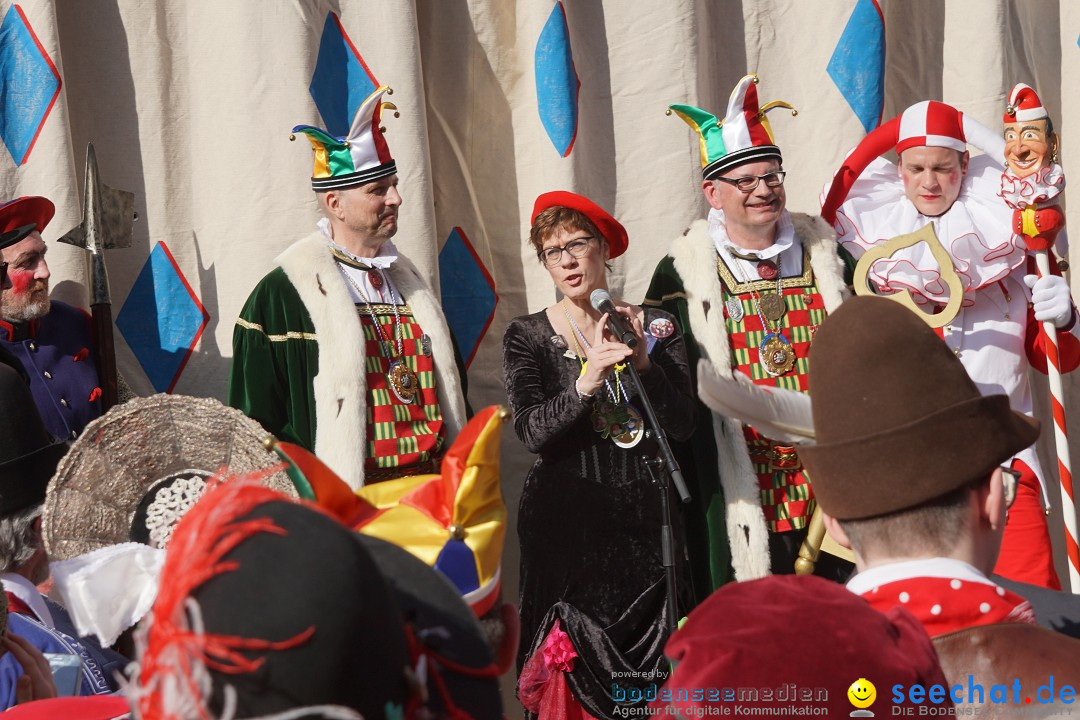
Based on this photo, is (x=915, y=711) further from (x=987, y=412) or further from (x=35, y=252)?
(x=35, y=252)

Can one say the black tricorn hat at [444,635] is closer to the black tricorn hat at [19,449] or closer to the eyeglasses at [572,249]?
the black tricorn hat at [19,449]

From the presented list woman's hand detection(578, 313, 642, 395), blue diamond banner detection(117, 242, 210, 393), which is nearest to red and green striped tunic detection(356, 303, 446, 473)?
woman's hand detection(578, 313, 642, 395)

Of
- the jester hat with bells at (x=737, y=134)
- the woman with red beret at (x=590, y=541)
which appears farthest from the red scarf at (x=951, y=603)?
the jester hat with bells at (x=737, y=134)

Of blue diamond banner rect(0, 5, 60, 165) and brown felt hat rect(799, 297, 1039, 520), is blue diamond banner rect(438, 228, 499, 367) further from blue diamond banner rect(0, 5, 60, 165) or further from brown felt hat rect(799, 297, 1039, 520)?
brown felt hat rect(799, 297, 1039, 520)

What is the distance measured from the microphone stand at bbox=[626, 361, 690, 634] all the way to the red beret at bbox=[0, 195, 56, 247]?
163 centimetres

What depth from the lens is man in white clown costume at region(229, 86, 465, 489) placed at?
333 centimetres

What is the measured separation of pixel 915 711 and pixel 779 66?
3756 millimetres

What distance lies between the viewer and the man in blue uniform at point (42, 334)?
3.29 metres

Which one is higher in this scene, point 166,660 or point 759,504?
point 166,660

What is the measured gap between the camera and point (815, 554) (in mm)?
3230

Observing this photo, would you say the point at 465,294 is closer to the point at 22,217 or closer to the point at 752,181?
the point at 752,181

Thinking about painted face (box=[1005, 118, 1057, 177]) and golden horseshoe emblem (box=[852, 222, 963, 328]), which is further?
painted face (box=[1005, 118, 1057, 177])

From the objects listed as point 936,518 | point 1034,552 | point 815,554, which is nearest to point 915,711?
point 936,518

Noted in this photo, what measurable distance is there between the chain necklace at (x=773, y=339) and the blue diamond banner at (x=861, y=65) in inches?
48.8
